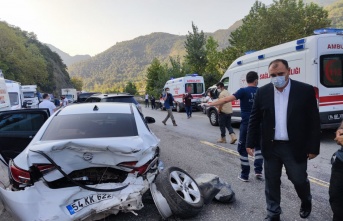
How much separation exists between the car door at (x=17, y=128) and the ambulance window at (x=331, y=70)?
7433 mm

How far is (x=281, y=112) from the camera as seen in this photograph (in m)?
3.03

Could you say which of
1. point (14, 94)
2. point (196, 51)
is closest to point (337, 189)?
point (14, 94)

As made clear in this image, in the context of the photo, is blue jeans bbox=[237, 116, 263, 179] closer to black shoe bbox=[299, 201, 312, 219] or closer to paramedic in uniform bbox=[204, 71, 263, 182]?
paramedic in uniform bbox=[204, 71, 263, 182]

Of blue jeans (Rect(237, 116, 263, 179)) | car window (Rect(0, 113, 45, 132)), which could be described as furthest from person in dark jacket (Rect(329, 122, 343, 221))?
car window (Rect(0, 113, 45, 132))

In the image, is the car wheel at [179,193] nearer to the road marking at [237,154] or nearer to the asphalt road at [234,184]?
the asphalt road at [234,184]

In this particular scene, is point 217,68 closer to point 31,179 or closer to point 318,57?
point 318,57

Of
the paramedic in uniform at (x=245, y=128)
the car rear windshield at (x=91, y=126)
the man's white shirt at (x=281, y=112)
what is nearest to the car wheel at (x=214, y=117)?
the paramedic in uniform at (x=245, y=128)

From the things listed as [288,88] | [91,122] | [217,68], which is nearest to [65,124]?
[91,122]

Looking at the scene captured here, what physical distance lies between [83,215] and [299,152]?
7.73 feet

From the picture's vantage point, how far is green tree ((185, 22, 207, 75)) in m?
39.2

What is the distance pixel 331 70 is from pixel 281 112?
6.30 m

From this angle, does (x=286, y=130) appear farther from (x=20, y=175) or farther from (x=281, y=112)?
(x=20, y=175)

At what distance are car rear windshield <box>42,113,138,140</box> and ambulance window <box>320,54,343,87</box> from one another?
6.44 meters

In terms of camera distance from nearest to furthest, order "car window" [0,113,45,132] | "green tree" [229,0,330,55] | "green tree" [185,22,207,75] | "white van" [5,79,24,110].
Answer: "car window" [0,113,45,132], "white van" [5,79,24,110], "green tree" [229,0,330,55], "green tree" [185,22,207,75]
